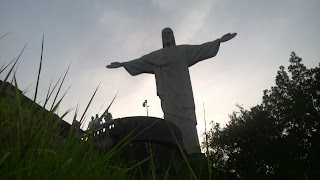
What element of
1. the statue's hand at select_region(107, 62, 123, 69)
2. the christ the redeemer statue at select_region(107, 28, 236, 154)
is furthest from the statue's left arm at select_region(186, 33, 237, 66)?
the statue's hand at select_region(107, 62, 123, 69)

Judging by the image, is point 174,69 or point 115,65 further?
point 174,69

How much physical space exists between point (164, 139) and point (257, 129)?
16.9 meters

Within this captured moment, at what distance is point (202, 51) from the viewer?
11047 mm

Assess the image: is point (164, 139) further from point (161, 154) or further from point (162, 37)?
point (162, 37)

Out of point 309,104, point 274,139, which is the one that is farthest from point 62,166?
point 309,104

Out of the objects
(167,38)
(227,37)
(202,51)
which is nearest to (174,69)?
(202,51)

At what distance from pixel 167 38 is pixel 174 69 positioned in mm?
1087

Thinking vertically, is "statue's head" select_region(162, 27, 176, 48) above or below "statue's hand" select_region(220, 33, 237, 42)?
above

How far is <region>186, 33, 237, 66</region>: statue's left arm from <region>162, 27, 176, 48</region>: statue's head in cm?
55

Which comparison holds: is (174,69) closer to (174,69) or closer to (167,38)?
(174,69)

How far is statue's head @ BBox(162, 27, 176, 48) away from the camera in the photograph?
1169 centimetres

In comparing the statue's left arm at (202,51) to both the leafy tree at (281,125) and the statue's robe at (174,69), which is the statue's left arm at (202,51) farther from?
the leafy tree at (281,125)

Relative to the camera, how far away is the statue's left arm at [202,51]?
10.9m

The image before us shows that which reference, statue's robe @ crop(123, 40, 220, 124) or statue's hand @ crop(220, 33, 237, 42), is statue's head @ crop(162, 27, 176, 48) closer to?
statue's robe @ crop(123, 40, 220, 124)
